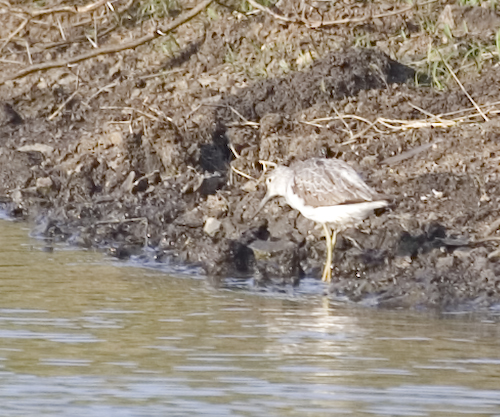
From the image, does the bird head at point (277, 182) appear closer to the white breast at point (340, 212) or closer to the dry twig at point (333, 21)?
the white breast at point (340, 212)

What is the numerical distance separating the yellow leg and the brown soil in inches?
3.0

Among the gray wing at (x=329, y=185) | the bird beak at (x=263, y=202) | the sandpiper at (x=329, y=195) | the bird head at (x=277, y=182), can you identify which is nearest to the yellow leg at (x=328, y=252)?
the sandpiper at (x=329, y=195)

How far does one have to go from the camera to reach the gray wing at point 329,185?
29.0 ft

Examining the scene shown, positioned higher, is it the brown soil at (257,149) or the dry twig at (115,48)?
the dry twig at (115,48)

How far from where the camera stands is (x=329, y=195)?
8977mm

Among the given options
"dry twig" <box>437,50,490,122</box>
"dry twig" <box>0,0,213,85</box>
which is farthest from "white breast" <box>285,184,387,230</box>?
"dry twig" <box>0,0,213,85</box>

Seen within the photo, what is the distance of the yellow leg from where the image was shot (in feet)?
28.3

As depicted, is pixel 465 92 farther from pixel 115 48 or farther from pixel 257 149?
pixel 115 48

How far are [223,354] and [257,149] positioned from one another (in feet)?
15.8

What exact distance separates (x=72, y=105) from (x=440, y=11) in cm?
396

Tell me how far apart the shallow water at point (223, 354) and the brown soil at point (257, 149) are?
1.77 ft

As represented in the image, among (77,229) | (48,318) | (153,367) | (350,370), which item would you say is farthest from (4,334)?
(77,229)

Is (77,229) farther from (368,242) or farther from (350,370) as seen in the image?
(350,370)

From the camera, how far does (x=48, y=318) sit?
24.4 ft
